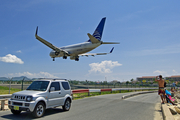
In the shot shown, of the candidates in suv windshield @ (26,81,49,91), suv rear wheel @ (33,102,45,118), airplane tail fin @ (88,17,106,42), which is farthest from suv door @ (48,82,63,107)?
airplane tail fin @ (88,17,106,42)

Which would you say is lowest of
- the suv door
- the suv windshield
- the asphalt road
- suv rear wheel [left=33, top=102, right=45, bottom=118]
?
the asphalt road

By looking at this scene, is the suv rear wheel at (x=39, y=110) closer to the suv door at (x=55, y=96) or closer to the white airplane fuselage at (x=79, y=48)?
the suv door at (x=55, y=96)

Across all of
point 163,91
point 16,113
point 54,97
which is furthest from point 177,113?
point 16,113

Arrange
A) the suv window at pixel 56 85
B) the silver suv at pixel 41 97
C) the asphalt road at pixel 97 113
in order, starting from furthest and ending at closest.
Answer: the suv window at pixel 56 85 < the asphalt road at pixel 97 113 < the silver suv at pixel 41 97

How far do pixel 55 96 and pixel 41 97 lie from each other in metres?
1.04

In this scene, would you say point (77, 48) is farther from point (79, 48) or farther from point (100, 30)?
point (100, 30)

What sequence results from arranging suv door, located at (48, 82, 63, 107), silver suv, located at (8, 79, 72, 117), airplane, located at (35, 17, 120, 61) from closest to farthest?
silver suv, located at (8, 79, 72, 117)
suv door, located at (48, 82, 63, 107)
airplane, located at (35, 17, 120, 61)

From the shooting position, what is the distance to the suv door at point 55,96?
315 inches

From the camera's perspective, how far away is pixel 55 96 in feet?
27.3

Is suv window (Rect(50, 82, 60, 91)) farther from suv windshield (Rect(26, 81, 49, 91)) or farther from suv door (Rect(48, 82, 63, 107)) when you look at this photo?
suv windshield (Rect(26, 81, 49, 91))

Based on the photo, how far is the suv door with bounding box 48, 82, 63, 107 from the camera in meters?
8.00

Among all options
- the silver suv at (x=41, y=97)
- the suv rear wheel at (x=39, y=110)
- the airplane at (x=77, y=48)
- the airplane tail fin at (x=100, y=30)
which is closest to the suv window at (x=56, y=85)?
the silver suv at (x=41, y=97)

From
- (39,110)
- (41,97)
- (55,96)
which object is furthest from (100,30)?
(39,110)

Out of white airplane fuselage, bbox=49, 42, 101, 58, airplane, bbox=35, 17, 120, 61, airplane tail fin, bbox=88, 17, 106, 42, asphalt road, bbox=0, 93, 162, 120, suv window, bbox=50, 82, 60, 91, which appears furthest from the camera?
airplane tail fin, bbox=88, 17, 106, 42
